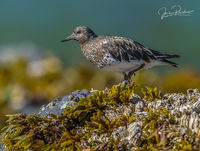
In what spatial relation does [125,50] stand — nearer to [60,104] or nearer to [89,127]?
[60,104]

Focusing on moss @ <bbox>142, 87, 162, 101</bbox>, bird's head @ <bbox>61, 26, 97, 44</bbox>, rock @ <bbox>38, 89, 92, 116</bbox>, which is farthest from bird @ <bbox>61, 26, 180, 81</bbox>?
moss @ <bbox>142, 87, 162, 101</bbox>

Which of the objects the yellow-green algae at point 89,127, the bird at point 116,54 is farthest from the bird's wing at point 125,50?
the yellow-green algae at point 89,127

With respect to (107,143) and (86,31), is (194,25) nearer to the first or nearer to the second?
(86,31)

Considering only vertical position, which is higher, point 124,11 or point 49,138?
point 124,11

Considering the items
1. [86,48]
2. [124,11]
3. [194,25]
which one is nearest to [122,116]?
[86,48]

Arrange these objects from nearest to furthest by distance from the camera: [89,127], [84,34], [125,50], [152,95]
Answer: [89,127] < [152,95] < [125,50] < [84,34]

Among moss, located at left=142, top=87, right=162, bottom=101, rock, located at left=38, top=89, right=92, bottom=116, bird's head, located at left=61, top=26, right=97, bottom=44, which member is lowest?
moss, located at left=142, top=87, right=162, bottom=101

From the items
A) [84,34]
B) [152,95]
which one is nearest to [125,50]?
[84,34]

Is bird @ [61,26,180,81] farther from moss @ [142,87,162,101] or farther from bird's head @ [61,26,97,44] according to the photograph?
moss @ [142,87,162,101]
